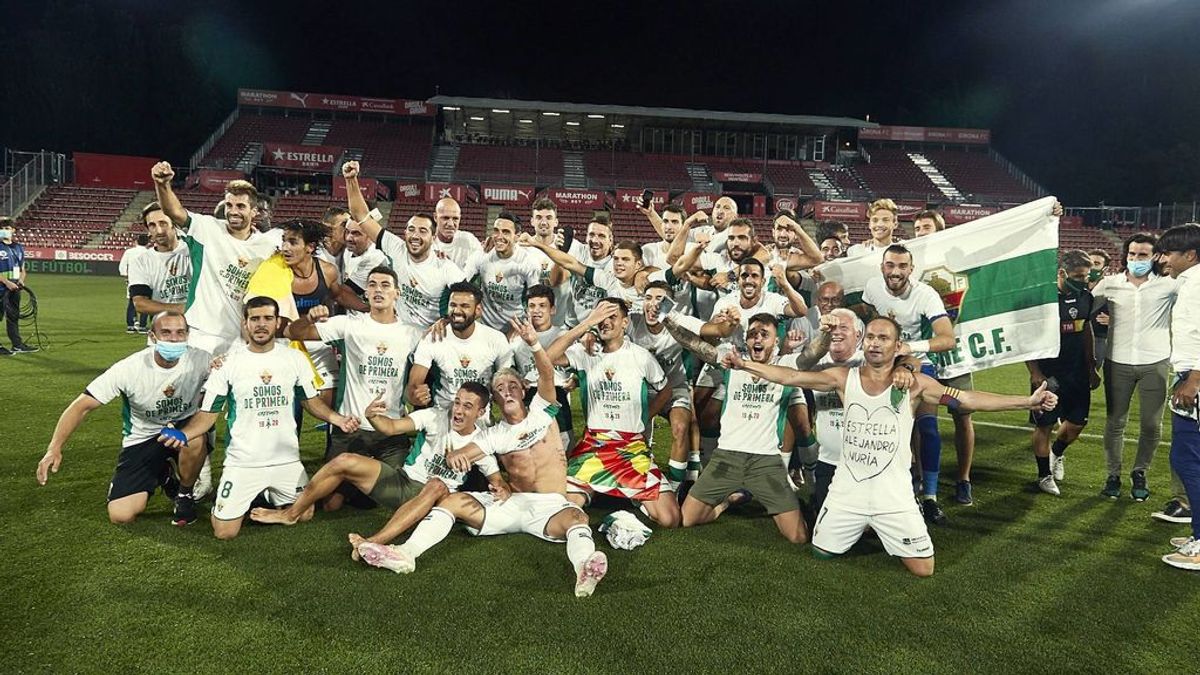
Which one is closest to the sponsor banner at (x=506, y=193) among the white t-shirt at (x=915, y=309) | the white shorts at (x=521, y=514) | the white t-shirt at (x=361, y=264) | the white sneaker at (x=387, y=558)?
the white t-shirt at (x=361, y=264)

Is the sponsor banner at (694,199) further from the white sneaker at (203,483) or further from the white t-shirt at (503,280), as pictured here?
the white sneaker at (203,483)

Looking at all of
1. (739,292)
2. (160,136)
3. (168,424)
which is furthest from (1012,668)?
(160,136)

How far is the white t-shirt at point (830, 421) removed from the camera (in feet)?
17.7

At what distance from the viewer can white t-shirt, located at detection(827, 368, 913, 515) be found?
184 inches

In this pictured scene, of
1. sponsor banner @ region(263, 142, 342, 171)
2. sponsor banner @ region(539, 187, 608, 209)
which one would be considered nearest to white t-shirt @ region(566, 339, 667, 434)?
sponsor banner @ region(539, 187, 608, 209)

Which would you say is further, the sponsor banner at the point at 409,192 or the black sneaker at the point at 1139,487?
the sponsor banner at the point at 409,192

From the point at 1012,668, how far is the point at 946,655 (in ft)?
0.95

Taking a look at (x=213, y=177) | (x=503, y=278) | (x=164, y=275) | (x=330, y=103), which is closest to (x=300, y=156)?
(x=213, y=177)

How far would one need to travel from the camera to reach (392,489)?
538cm

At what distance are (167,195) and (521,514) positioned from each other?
161 inches

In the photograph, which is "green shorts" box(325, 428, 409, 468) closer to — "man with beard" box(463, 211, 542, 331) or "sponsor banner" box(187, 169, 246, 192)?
"man with beard" box(463, 211, 542, 331)

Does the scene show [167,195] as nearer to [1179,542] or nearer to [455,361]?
[455,361]

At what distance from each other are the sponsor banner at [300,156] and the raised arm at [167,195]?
40.6 m

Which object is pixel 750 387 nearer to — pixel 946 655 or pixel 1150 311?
pixel 946 655
